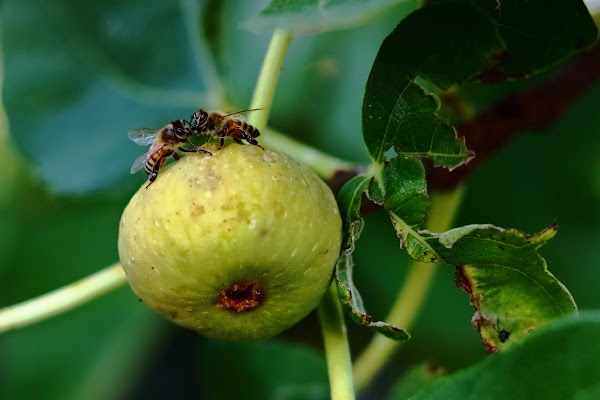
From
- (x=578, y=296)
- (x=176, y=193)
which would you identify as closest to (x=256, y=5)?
(x=578, y=296)

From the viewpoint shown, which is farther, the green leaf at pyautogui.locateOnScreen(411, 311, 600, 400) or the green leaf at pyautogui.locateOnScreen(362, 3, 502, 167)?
the green leaf at pyautogui.locateOnScreen(362, 3, 502, 167)

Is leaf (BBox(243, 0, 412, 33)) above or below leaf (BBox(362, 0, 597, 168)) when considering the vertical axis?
above

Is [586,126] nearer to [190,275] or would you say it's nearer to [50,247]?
[190,275]

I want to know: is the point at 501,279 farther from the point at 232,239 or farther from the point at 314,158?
the point at 314,158

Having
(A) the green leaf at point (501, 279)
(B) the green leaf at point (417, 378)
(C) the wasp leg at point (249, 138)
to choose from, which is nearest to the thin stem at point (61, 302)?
(C) the wasp leg at point (249, 138)

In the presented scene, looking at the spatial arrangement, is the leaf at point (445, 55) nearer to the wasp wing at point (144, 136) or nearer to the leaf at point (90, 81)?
the wasp wing at point (144, 136)

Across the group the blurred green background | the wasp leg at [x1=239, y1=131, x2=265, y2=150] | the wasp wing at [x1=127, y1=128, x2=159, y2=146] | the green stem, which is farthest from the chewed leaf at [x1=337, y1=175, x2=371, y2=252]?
the blurred green background

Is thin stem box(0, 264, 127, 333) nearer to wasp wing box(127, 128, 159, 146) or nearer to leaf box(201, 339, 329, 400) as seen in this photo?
wasp wing box(127, 128, 159, 146)
